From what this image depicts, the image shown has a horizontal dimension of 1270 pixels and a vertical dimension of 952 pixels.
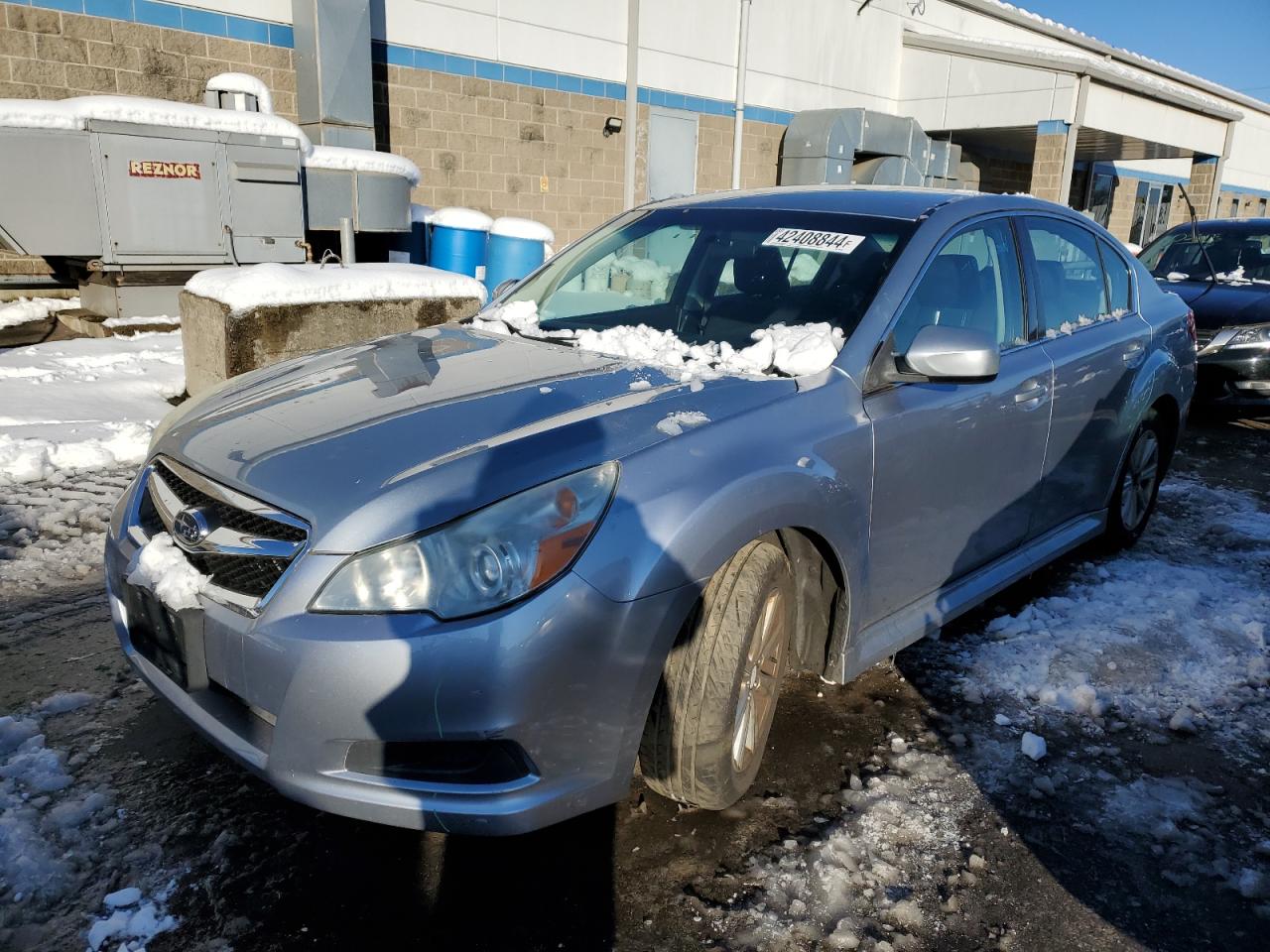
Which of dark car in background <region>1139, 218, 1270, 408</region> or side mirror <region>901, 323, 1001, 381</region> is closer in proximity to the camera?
side mirror <region>901, 323, 1001, 381</region>

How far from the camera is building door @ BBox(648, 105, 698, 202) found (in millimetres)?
14500

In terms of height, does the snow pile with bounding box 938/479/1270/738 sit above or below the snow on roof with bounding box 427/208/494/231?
below

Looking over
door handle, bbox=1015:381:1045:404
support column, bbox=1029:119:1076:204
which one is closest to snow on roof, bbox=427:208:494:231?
door handle, bbox=1015:381:1045:404

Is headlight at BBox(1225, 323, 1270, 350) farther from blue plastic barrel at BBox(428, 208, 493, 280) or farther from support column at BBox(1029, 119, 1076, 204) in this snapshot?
support column at BBox(1029, 119, 1076, 204)

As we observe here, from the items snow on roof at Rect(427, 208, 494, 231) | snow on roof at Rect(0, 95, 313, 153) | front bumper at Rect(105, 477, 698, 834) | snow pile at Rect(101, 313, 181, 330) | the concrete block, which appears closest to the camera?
front bumper at Rect(105, 477, 698, 834)

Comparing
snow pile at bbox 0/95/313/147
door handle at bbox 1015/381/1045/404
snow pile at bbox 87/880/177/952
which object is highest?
snow pile at bbox 0/95/313/147

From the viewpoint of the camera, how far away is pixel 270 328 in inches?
222

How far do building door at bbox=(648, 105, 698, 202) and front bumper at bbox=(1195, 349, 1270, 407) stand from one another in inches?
333

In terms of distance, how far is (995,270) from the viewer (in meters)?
3.50

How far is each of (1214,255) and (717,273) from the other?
766 cm

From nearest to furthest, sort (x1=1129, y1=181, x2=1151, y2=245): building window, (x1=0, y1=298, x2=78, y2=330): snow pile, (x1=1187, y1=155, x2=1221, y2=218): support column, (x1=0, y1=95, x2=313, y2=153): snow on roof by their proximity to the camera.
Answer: (x1=0, y1=95, x2=313, y2=153): snow on roof
(x1=0, y1=298, x2=78, y2=330): snow pile
(x1=1187, y1=155, x2=1221, y2=218): support column
(x1=1129, y1=181, x2=1151, y2=245): building window

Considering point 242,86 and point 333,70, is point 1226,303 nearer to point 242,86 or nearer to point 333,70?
point 333,70

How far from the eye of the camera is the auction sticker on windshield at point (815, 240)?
3.14m

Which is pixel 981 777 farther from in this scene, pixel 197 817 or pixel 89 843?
pixel 89 843
